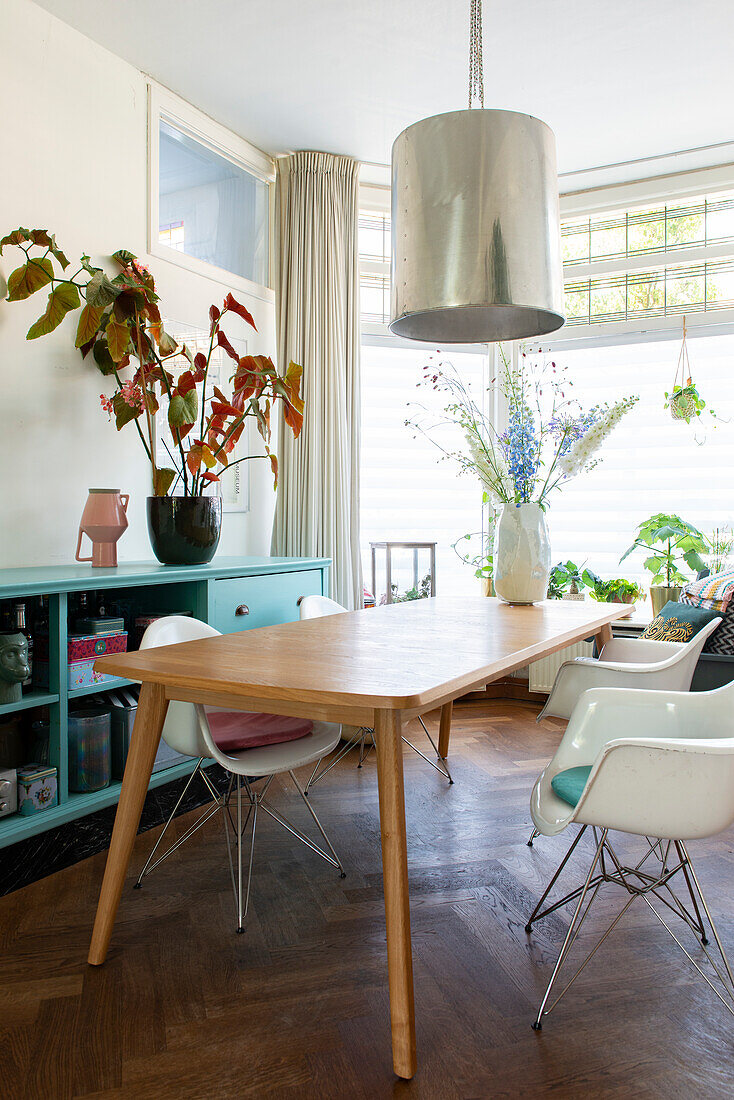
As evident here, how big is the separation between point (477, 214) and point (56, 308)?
162 centimetres

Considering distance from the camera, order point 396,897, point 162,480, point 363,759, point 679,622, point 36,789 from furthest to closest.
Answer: point 363,759 → point 679,622 → point 162,480 → point 36,789 → point 396,897

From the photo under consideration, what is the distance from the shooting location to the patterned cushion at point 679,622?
11.4 feet

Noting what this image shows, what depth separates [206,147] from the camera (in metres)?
3.98

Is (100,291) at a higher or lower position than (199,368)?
higher

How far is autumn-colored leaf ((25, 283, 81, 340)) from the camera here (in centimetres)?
276

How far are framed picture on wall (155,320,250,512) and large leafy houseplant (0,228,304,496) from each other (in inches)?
4.0

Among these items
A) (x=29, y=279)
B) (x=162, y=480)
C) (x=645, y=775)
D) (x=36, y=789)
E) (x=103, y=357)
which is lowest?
(x=36, y=789)

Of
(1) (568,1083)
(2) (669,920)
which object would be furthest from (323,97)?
(1) (568,1083)

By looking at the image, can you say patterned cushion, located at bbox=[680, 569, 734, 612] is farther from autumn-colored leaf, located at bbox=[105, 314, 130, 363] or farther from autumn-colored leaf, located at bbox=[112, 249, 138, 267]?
autumn-colored leaf, located at bbox=[112, 249, 138, 267]

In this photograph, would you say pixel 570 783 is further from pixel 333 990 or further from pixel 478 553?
pixel 478 553

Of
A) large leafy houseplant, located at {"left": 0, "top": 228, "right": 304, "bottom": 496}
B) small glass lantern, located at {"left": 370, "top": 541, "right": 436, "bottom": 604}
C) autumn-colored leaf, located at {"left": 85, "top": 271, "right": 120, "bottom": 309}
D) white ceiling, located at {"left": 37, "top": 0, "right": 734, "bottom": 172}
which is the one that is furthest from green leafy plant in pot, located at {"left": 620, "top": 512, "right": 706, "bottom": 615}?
autumn-colored leaf, located at {"left": 85, "top": 271, "right": 120, "bottom": 309}

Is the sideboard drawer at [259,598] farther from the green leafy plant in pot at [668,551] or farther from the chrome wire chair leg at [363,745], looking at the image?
the green leafy plant in pot at [668,551]

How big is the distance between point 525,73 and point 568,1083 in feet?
12.4

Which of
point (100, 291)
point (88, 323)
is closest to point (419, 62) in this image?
point (100, 291)
